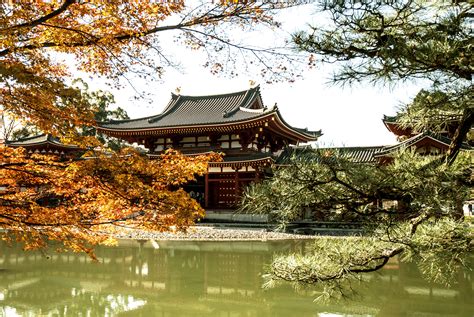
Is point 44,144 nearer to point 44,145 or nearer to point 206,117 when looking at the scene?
point 44,145

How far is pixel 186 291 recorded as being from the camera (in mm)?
8070

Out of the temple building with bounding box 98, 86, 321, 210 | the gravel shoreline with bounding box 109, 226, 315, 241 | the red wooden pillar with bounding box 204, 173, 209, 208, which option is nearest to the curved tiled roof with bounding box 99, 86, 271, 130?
the temple building with bounding box 98, 86, 321, 210

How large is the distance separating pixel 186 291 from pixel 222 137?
13540 millimetres

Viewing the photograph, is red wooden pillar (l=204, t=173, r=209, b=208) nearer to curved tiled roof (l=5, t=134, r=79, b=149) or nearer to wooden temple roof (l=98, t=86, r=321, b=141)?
wooden temple roof (l=98, t=86, r=321, b=141)

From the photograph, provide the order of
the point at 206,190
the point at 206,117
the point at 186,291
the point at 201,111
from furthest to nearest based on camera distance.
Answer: the point at 201,111 < the point at 206,117 < the point at 206,190 < the point at 186,291

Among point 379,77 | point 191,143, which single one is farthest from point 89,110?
point 191,143

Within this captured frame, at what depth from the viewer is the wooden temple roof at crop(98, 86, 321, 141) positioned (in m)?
19.7

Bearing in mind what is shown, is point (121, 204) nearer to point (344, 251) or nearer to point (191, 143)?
point (344, 251)

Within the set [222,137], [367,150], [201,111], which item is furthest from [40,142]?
[367,150]

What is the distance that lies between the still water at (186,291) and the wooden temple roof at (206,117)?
9111 mm

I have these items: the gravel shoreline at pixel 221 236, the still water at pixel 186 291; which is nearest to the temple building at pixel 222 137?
the gravel shoreline at pixel 221 236

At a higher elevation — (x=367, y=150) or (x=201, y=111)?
(x=201, y=111)

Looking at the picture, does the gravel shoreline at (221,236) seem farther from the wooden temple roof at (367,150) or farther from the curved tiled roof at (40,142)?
the curved tiled roof at (40,142)

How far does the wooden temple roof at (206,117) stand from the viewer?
64.7 ft
